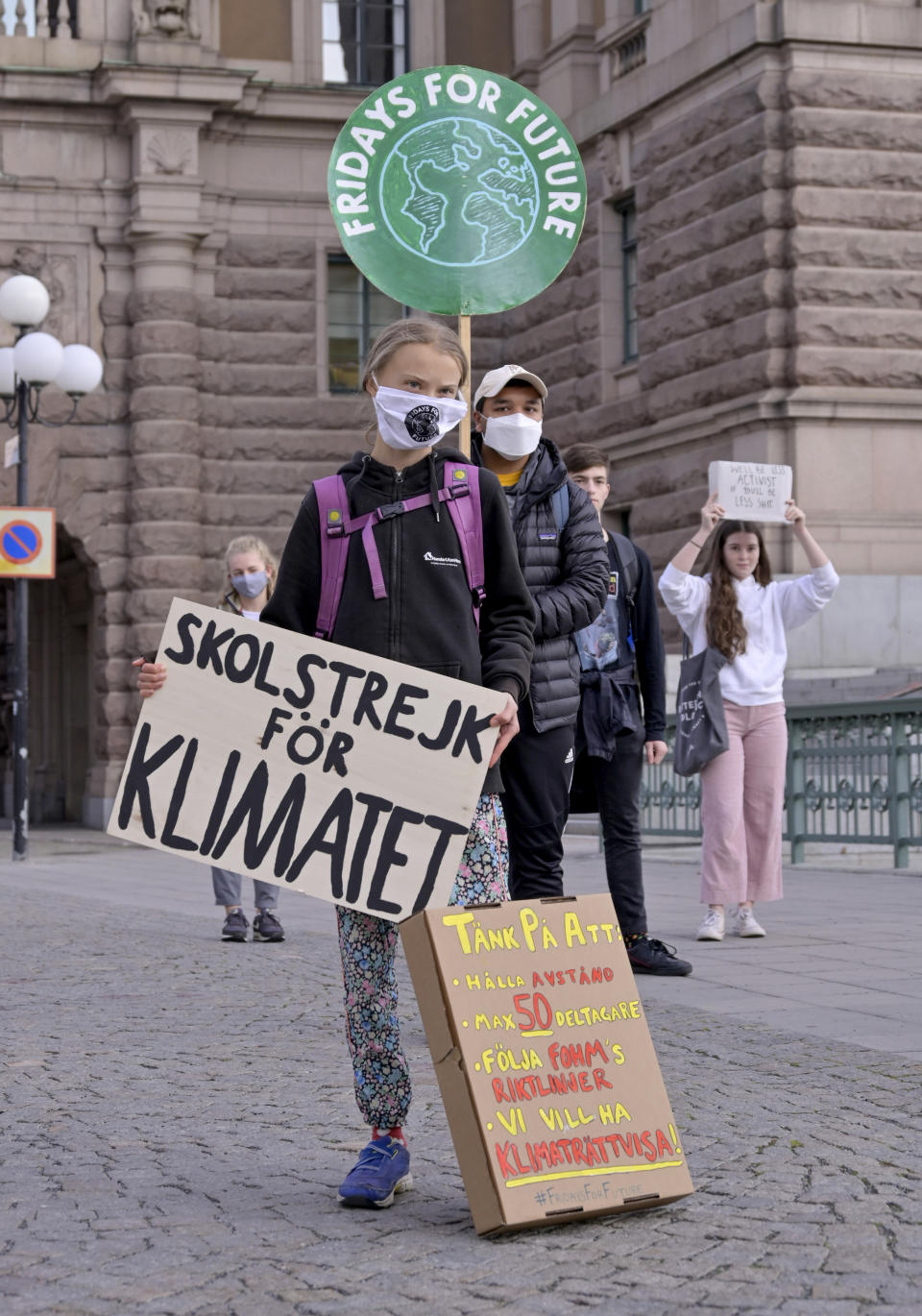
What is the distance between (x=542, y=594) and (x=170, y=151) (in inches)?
842

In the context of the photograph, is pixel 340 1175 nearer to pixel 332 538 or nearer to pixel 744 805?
pixel 332 538

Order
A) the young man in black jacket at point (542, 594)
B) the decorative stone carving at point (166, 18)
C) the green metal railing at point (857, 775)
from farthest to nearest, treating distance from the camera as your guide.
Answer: the decorative stone carving at point (166, 18) < the green metal railing at point (857, 775) < the young man in black jacket at point (542, 594)

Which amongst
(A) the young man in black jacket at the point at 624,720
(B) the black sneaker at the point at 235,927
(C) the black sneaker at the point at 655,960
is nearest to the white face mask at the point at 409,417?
(A) the young man in black jacket at the point at 624,720

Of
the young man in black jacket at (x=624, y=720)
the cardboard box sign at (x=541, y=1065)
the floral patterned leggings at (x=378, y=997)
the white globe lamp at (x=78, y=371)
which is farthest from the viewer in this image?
the white globe lamp at (x=78, y=371)

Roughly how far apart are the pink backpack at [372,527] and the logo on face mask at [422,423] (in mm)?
118

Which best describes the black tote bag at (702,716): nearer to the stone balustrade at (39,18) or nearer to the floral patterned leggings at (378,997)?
the floral patterned leggings at (378,997)

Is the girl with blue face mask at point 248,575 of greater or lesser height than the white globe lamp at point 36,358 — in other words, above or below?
below

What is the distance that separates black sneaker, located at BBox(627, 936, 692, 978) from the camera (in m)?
8.13

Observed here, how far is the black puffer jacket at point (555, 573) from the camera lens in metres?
6.21

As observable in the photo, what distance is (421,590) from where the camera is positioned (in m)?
4.48

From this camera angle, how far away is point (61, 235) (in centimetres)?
2642

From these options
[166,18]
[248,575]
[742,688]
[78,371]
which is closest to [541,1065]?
[742,688]

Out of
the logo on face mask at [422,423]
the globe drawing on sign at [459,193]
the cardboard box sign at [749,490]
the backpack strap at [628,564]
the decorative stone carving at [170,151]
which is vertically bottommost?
the backpack strap at [628,564]

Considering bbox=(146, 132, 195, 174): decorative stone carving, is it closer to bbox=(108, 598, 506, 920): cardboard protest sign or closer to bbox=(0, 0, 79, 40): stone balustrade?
bbox=(0, 0, 79, 40): stone balustrade
